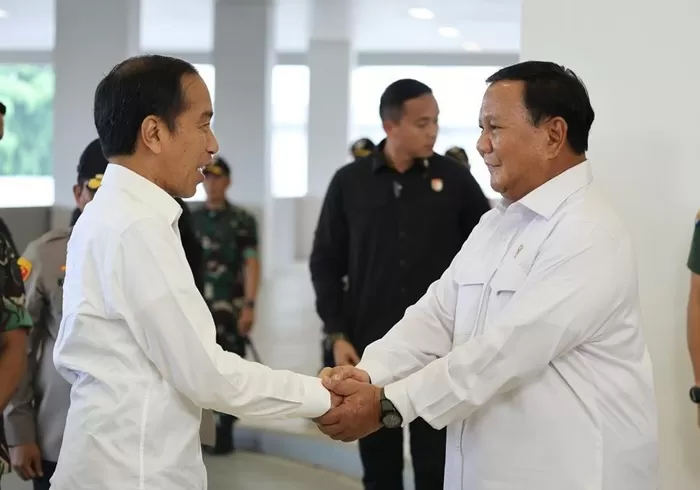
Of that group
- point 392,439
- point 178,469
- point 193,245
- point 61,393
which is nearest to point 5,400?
point 61,393

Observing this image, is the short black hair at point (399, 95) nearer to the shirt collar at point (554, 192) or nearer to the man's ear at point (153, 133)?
the shirt collar at point (554, 192)

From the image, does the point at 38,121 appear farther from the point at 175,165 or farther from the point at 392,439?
the point at 175,165

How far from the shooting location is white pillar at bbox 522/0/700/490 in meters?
2.87

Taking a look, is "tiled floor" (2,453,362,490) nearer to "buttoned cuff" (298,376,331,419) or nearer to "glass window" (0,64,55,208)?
"buttoned cuff" (298,376,331,419)

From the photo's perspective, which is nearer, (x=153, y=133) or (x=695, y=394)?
(x=153, y=133)

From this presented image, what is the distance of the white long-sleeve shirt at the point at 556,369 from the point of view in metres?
1.95

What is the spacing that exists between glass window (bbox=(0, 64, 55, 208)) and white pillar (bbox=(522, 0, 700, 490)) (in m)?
13.7

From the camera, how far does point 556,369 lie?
1998 mm

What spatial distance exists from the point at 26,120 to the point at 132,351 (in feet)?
52.6

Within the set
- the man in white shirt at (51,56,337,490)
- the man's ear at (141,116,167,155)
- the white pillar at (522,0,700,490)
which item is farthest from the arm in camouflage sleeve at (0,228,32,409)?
the white pillar at (522,0,700,490)

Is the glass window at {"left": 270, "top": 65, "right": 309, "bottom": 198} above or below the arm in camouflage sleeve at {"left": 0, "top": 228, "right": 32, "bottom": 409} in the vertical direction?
above

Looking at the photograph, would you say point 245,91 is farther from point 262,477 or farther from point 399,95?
point 399,95

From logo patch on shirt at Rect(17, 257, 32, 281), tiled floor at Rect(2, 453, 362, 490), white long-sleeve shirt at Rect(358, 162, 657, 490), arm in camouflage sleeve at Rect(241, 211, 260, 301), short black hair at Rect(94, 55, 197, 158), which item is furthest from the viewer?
arm in camouflage sleeve at Rect(241, 211, 260, 301)

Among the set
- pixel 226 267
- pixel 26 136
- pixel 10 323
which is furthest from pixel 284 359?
pixel 26 136
